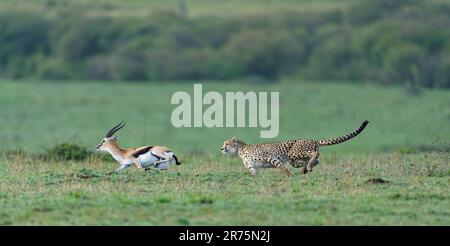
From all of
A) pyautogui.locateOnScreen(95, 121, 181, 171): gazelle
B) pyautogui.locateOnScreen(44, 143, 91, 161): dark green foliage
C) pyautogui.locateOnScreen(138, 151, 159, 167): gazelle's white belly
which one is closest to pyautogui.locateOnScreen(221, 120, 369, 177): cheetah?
pyautogui.locateOnScreen(95, 121, 181, 171): gazelle

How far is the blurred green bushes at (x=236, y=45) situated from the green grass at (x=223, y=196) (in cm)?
4071

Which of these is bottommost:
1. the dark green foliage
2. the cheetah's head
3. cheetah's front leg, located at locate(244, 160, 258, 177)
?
cheetah's front leg, located at locate(244, 160, 258, 177)

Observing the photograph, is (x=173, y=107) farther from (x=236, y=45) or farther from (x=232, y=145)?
(x=232, y=145)

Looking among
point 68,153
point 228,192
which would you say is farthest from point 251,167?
point 68,153

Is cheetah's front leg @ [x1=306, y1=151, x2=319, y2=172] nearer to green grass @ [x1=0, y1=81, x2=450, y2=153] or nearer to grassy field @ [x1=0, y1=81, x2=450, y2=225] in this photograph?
grassy field @ [x1=0, y1=81, x2=450, y2=225]

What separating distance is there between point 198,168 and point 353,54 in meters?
47.9

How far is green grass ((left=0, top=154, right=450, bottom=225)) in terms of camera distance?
38.3 ft

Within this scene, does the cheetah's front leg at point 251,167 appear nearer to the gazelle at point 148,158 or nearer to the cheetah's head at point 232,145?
the cheetah's head at point 232,145

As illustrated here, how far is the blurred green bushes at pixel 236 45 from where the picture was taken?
61031 mm

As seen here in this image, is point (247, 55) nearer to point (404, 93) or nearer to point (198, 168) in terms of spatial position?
point (404, 93)

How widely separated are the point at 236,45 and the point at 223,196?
5300 centimetres

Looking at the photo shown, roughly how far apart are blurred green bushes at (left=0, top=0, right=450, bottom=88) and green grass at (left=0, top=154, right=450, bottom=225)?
40.7 meters
